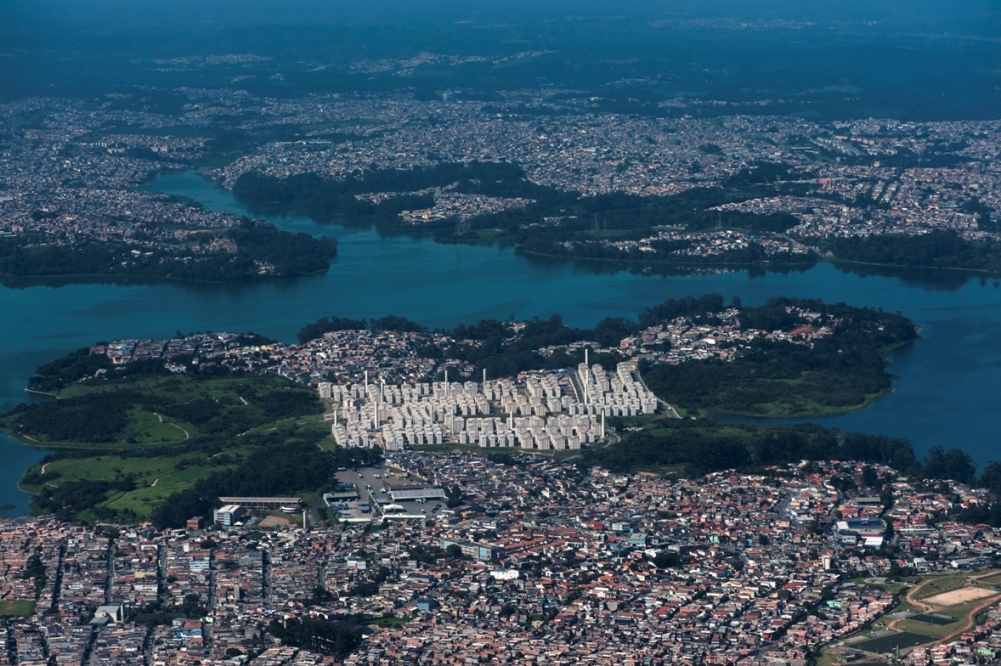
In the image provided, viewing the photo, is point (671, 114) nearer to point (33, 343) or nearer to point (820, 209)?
point (820, 209)

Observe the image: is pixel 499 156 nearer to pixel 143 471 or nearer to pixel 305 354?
pixel 305 354

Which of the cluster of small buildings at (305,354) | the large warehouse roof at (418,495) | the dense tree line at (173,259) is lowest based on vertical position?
the dense tree line at (173,259)

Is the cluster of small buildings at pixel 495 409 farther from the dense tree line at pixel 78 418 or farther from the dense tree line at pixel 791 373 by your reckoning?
the dense tree line at pixel 78 418

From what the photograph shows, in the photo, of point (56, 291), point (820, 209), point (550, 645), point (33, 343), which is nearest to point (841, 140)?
point (820, 209)

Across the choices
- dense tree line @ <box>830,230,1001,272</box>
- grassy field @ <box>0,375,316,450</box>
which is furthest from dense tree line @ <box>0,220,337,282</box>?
dense tree line @ <box>830,230,1001,272</box>

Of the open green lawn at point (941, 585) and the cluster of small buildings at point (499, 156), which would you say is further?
the cluster of small buildings at point (499, 156)

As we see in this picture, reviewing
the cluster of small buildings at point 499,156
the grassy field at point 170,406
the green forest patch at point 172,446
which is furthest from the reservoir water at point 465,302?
the cluster of small buildings at point 499,156
